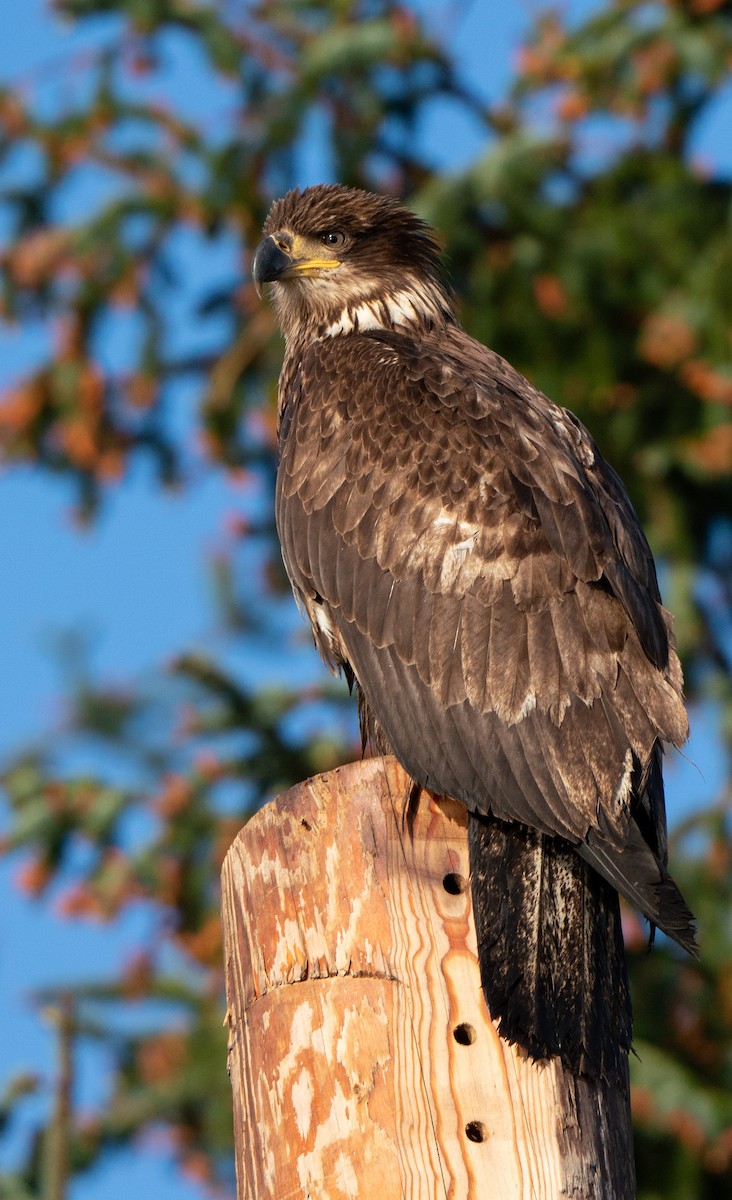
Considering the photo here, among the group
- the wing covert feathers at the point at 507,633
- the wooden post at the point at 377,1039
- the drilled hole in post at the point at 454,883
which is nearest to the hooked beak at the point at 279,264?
the wing covert feathers at the point at 507,633

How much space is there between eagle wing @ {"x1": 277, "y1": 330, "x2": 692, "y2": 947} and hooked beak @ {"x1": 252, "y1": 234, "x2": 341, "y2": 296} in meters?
0.79

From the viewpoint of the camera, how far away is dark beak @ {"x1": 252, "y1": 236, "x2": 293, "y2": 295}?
19.6 ft

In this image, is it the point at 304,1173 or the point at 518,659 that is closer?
the point at 304,1173

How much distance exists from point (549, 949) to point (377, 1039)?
39 centimetres

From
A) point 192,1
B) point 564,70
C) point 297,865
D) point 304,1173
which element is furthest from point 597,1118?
point 192,1

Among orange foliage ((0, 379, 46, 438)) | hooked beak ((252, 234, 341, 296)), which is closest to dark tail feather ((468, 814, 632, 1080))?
hooked beak ((252, 234, 341, 296))

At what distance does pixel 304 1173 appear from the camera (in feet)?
11.1

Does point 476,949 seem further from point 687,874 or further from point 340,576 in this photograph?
point 687,874

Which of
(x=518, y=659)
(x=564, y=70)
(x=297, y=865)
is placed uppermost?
(x=564, y=70)

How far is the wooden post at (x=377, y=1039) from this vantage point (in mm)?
3303

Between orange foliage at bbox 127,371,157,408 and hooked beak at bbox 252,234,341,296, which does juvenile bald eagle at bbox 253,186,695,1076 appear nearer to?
hooked beak at bbox 252,234,341,296

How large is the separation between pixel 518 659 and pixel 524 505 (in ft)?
1.50

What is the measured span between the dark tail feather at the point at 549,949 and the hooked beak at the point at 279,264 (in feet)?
8.74

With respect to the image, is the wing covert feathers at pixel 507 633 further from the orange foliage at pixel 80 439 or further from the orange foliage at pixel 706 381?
the orange foliage at pixel 80 439
